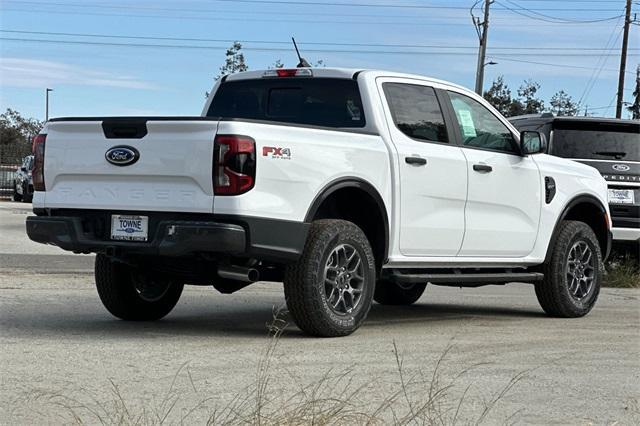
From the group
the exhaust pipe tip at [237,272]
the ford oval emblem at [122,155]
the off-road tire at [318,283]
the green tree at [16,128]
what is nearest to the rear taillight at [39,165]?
the ford oval emblem at [122,155]

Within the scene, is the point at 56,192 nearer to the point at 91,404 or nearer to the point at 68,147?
the point at 68,147

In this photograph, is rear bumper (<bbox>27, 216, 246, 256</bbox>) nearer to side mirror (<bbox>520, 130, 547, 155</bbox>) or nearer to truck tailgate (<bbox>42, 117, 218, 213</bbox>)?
truck tailgate (<bbox>42, 117, 218, 213</bbox>)

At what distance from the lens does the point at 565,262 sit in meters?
10.2

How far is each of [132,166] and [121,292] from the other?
1.55 metres

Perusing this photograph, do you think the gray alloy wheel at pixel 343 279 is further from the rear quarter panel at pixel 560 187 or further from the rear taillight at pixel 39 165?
the rear quarter panel at pixel 560 187

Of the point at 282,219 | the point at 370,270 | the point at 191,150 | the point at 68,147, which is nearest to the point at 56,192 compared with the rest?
the point at 68,147

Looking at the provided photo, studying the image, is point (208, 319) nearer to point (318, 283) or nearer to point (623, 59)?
point (318, 283)

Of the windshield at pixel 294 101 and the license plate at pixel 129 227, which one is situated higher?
the windshield at pixel 294 101

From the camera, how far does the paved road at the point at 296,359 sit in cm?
580

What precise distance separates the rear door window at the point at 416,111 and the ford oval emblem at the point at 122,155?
85.2 inches

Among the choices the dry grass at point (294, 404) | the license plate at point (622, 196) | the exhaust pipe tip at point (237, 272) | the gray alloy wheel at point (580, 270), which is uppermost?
the license plate at point (622, 196)

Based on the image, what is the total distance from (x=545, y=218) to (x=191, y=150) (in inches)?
152

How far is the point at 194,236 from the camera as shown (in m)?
7.42

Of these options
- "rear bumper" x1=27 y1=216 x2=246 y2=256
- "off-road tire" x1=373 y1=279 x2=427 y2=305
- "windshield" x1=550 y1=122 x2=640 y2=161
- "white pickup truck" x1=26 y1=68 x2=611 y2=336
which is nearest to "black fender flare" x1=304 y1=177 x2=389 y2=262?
"white pickup truck" x1=26 y1=68 x2=611 y2=336
